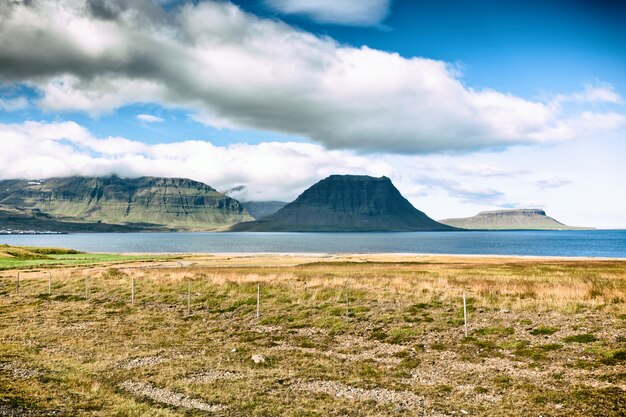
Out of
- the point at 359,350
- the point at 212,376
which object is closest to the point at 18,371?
the point at 212,376

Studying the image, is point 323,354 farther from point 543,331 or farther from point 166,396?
point 543,331

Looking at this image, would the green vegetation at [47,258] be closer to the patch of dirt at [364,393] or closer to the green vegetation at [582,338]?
the patch of dirt at [364,393]

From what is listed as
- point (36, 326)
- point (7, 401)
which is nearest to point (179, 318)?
point (36, 326)

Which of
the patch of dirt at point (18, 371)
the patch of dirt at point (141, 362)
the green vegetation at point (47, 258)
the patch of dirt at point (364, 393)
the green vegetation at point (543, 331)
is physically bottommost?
the green vegetation at point (47, 258)

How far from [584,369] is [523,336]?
6.22m

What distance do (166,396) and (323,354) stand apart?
10.0 m

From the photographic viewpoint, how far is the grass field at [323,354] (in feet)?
59.5

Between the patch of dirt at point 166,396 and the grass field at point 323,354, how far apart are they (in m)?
0.08

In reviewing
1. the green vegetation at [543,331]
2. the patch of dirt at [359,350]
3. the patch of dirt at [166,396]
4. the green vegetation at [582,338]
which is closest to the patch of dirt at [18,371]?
the patch of dirt at [166,396]

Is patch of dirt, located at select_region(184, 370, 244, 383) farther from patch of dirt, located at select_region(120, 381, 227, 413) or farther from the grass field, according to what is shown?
patch of dirt, located at select_region(120, 381, 227, 413)

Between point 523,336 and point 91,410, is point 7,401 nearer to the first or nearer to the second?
point 91,410

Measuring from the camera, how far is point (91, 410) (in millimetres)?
17406

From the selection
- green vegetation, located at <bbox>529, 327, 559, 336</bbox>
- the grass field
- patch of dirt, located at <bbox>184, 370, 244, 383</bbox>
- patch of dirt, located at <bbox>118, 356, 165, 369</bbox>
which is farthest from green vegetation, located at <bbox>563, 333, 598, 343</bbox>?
patch of dirt, located at <bbox>118, 356, 165, 369</bbox>

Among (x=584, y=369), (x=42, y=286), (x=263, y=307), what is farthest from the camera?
(x=42, y=286)
